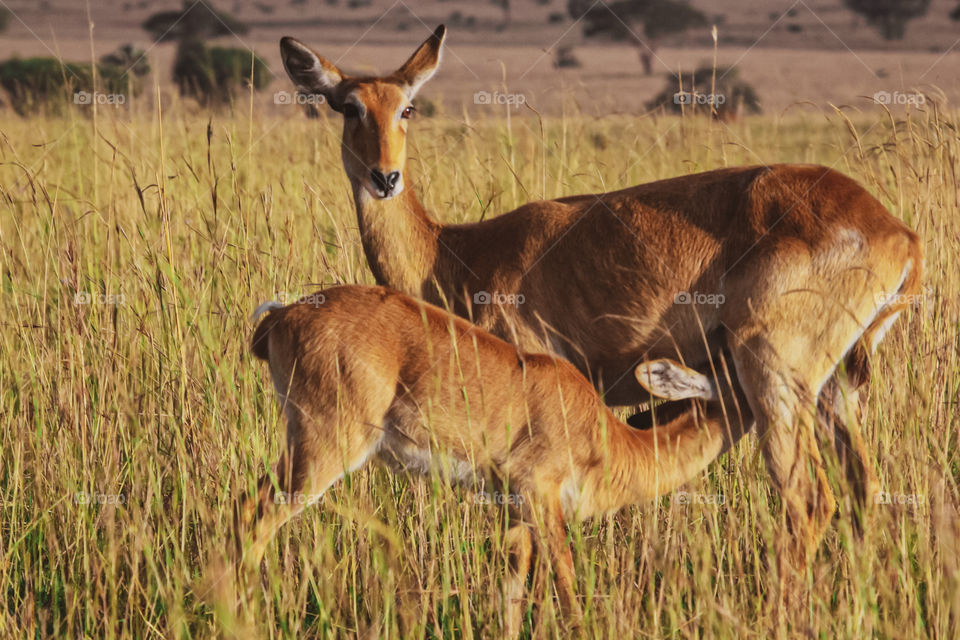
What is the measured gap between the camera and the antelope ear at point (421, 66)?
4672mm

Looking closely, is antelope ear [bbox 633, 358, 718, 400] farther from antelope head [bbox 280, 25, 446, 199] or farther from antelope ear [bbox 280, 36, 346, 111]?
antelope ear [bbox 280, 36, 346, 111]

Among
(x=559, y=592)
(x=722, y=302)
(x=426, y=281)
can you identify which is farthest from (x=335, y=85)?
(x=559, y=592)

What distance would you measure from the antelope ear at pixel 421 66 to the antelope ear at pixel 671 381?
1799mm

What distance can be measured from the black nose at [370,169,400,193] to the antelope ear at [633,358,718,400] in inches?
51.0

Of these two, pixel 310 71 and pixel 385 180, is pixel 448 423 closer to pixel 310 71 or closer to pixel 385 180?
pixel 385 180

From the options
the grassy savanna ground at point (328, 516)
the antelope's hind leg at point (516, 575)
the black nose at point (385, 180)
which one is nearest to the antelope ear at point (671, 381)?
the grassy savanna ground at point (328, 516)

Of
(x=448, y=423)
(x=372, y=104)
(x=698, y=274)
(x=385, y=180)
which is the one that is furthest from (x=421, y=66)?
(x=448, y=423)

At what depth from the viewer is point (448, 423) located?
3.47m

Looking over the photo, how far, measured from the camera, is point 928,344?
4.33 m

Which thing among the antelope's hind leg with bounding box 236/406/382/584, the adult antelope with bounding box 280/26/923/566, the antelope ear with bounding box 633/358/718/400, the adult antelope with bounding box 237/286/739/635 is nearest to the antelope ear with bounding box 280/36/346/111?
the adult antelope with bounding box 280/26/923/566

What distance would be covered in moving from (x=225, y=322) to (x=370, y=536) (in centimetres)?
141

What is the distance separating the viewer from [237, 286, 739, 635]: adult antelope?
3.35 metres

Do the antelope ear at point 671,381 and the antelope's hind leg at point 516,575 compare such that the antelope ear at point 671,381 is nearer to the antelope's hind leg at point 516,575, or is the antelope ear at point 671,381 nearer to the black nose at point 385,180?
the antelope's hind leg at point 516,575

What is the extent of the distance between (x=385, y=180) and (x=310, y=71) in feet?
2.61
